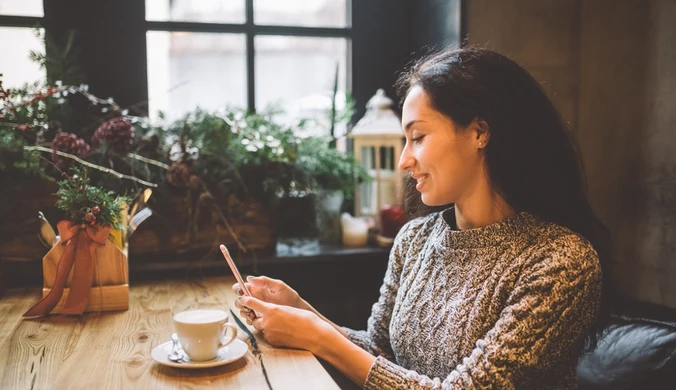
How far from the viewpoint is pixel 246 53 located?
2275 millimetres

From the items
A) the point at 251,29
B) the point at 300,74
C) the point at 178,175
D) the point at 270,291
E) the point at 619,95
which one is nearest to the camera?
the point at 270,291

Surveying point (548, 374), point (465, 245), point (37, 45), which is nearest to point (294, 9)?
point (37, 45)

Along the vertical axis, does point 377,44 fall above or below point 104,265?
above

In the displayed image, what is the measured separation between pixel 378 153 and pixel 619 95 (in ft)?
2.73

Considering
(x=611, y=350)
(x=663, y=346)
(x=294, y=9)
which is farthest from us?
(x=294, y=9)

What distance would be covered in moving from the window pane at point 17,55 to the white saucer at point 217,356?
133 centimetres

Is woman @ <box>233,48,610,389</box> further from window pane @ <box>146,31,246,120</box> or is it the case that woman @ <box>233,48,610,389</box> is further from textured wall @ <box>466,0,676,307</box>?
window pane @ <box>146,31,246,120</box>

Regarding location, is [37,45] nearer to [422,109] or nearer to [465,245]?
[422,109]

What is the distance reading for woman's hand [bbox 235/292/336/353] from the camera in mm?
1213

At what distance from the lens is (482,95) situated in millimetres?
1241

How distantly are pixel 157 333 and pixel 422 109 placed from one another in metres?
0.75

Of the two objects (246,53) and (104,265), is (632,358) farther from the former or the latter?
(246,53)

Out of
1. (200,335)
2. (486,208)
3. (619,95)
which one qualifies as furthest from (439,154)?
(619,95)

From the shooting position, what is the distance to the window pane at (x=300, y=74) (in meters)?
2.30
